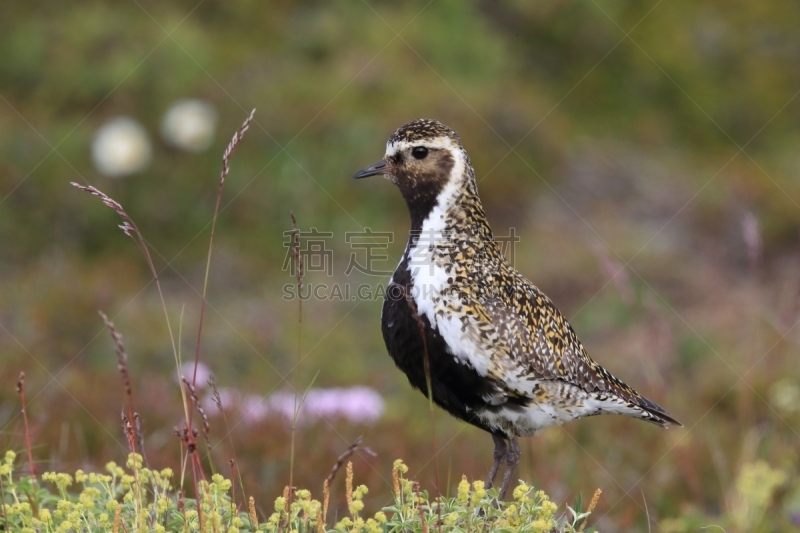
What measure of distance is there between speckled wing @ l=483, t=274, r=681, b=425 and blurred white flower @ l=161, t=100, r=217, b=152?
6.20 metres

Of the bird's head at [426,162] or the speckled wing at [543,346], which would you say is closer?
the speckled wing at [543,346]

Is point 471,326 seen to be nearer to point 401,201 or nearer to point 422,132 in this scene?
point 422,132

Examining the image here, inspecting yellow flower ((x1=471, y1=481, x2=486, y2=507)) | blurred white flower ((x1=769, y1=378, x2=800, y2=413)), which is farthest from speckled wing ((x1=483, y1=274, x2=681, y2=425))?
blurred white flower ((x1=769, y1=378, x2=800, y2=413))

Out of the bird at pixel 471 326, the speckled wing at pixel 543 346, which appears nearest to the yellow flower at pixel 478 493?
the bird at pixel 471 326

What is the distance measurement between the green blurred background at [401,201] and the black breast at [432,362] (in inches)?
89.0

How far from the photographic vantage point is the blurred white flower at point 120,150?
9.95 m

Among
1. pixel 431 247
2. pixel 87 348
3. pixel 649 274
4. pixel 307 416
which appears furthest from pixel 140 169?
pixel 431 247

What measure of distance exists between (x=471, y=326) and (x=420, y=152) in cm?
95

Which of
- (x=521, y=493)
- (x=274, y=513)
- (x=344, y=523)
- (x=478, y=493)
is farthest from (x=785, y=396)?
(x=274, y=513)

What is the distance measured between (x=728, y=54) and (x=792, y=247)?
279 cm

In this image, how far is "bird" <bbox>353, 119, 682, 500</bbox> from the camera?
4266 mm

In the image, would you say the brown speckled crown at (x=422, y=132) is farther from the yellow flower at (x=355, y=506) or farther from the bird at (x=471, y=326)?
the yellow flower at (x=355, y=506)

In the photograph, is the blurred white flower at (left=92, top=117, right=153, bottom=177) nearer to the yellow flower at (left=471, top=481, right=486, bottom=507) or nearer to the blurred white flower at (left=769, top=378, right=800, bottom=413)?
the blurred white flower at (left=769, top=378, right=800, bottom=413)

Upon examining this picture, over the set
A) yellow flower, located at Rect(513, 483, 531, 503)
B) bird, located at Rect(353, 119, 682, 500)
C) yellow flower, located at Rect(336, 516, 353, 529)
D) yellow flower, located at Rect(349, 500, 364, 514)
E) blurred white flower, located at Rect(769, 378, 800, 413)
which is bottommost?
yellow flower, located at Rect(336, 516, 353, 529)
